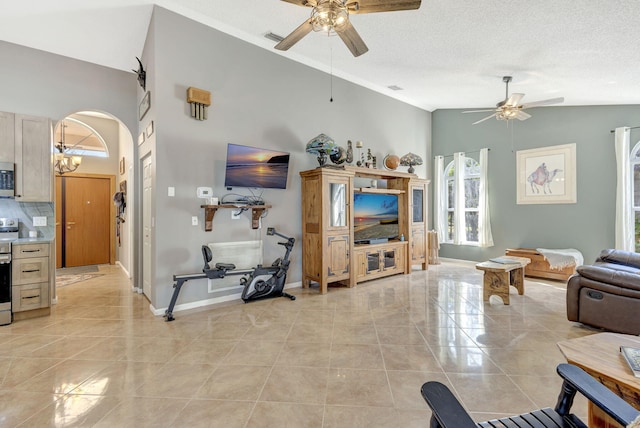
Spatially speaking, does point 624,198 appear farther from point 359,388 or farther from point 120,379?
point 120,379

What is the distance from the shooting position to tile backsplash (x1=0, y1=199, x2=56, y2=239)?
13.6 ft

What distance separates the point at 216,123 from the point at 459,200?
5652 mm

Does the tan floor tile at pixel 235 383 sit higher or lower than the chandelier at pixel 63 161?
lower

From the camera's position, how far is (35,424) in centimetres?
185

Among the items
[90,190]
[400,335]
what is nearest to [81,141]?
[90,190]

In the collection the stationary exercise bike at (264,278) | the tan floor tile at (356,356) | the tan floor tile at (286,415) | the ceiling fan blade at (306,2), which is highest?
the ceiling fan blade at (306,2)

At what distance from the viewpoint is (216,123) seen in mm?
4234

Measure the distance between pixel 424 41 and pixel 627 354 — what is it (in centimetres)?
407

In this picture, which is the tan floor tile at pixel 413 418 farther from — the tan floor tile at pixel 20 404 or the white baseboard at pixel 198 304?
the white baseboard at pixel 198 304

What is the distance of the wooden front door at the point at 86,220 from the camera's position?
23.3 feet

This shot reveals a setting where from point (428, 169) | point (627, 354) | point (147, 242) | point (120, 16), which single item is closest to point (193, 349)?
point (147, 242)

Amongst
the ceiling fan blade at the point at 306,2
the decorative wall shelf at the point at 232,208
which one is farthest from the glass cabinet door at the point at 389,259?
the ceiling fan blade at the point at 306,2

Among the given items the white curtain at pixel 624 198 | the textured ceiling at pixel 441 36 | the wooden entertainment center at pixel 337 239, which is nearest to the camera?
the textured ceiling at pixel 441 36

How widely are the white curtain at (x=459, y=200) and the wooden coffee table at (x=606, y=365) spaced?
5666 millimetres
